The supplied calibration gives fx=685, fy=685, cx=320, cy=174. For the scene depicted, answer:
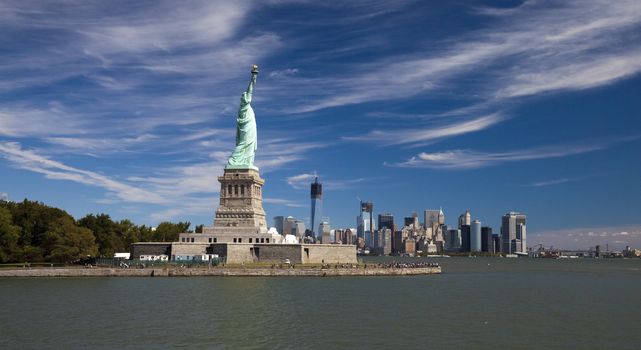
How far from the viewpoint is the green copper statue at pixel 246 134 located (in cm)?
10476

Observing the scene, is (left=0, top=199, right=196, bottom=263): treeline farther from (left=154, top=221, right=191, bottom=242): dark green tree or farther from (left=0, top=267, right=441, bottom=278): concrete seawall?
(left=154, top=221, right=191, bottom=242): dark green tree

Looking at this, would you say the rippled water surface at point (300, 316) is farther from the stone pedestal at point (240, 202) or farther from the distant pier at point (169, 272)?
the stone pedestal at point (240, 202)

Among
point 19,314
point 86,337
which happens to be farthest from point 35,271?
point 86,337

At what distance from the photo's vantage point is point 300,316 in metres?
49.2

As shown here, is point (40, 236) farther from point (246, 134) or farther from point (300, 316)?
point (300, 316)

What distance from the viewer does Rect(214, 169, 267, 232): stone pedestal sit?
3937 inches

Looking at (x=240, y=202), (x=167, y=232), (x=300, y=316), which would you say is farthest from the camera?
(x=167, y=232)

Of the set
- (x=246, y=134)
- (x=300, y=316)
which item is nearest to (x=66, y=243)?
(x=246, y=134)

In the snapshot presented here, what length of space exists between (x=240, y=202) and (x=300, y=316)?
176 feet

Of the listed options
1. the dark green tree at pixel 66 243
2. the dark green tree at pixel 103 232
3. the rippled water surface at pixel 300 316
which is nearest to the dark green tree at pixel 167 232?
the dark green tree at pixel 103 232

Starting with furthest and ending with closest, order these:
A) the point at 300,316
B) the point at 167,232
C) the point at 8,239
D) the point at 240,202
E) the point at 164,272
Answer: the point at 167,232 → the point at 240,202 → the point at 8,239 → the point at 164,272 → the point at 300,316

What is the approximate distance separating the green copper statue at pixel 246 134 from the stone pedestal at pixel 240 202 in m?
2.05

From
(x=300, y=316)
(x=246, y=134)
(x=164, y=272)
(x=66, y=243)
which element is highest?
(x=246, y=134)

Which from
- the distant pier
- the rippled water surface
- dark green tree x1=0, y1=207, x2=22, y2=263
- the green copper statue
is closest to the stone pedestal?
the green copper statue
